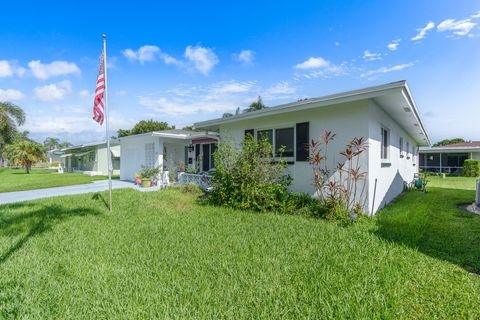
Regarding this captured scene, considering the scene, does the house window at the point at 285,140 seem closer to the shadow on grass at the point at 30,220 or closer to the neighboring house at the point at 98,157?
the shadow on grass at the point at 30,220

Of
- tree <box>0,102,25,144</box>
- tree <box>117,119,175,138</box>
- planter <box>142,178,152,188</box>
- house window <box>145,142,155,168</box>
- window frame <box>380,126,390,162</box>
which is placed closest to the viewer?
window frame <box>380,126,390,162</box>

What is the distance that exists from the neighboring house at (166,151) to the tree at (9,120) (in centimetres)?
1498

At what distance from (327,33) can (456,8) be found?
168 inches

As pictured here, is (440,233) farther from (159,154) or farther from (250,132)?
(159,154)

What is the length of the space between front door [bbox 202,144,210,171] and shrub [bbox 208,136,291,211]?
20.7 feet

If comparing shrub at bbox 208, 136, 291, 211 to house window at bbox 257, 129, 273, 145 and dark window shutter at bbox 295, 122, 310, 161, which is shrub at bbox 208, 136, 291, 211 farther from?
house window at bbox 257, 129, 273, 145

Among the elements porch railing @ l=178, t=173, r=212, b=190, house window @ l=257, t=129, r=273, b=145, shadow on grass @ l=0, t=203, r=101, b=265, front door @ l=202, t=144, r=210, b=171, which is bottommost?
shadow on grass @ l=0, t=203, r=101, b=265

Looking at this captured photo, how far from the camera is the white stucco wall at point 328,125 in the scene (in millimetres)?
6926

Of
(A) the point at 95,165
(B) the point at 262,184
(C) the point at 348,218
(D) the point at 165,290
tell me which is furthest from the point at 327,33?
(A) the point at 95,165

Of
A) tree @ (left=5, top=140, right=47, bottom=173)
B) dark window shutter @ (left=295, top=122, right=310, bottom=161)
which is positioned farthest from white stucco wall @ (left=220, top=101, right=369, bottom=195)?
tree @ (left=5, top=140, right=47, bottom=173)

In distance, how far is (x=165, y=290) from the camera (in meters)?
2.95

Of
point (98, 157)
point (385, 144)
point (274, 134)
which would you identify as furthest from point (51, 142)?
point (385, 144)

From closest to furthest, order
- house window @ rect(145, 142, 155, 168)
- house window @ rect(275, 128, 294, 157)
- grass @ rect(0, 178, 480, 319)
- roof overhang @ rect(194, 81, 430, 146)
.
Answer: grass @ rect(0, 178, 480, 319)
roof overhang @ rect(194, 81, 430, 146)
house window @ rect(275, 128, 294, 157)
house window @ rect(145, 142, 155, 168)

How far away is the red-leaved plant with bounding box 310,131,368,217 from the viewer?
21.8 ft
